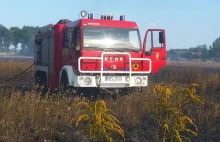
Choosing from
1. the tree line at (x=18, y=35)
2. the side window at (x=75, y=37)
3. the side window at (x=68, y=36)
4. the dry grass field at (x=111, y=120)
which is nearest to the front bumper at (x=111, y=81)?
the side window at (x=75, y=37)

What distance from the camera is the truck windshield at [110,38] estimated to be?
394 inches

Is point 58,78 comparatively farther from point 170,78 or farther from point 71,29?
point 170,78

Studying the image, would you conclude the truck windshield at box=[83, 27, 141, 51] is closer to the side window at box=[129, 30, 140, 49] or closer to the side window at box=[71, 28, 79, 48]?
the side window at box=[129, 30, 140, 49]

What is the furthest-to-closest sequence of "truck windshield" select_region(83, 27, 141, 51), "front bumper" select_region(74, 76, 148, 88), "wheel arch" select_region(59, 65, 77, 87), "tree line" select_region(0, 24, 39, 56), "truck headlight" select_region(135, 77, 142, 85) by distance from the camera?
"tree line" select_region(0, 24, 39, 56), "truck headlight" select_region(135, 77, 142, 85), "truck windshield" select_region(83, 27, 141, 51), "wheel arch" select_region(59, 65, 77, 87), "front bumper" select_region(74, 76, 148, 88)

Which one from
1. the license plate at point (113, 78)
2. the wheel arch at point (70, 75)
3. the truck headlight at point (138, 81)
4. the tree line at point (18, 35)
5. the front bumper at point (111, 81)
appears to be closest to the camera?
the front bumper at point (111, 81)

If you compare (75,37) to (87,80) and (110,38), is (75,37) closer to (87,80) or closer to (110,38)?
(110,38)

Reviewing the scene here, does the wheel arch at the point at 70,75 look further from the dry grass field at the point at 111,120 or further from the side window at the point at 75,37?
the dry grass field at the point at 111,120

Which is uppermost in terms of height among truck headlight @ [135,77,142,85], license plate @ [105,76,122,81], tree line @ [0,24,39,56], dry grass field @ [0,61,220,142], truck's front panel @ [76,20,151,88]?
tree line @ [0,24,39,56]

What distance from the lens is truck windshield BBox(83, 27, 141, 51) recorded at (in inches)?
394

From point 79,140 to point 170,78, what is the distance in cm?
1318

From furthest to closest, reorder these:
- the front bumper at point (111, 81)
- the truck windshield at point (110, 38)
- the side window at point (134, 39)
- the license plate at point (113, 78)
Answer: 1. the side window at point (134, 39)
2. the truck windshield at point (110, 38)
3. the license plate at point (113, 78)
4. the front bumper at point (111, 81)

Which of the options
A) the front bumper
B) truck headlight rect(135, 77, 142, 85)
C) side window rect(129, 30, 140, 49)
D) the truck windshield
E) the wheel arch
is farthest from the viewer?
side window rect(129, 30, 140, 49)

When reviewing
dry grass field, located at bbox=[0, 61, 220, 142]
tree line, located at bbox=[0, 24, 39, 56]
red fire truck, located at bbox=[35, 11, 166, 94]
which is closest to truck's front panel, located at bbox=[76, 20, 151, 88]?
red fire truck, located at bbox=[35, 11, 166, 94]

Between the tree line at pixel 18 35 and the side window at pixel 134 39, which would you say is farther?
the tree line at pixel 18 35
